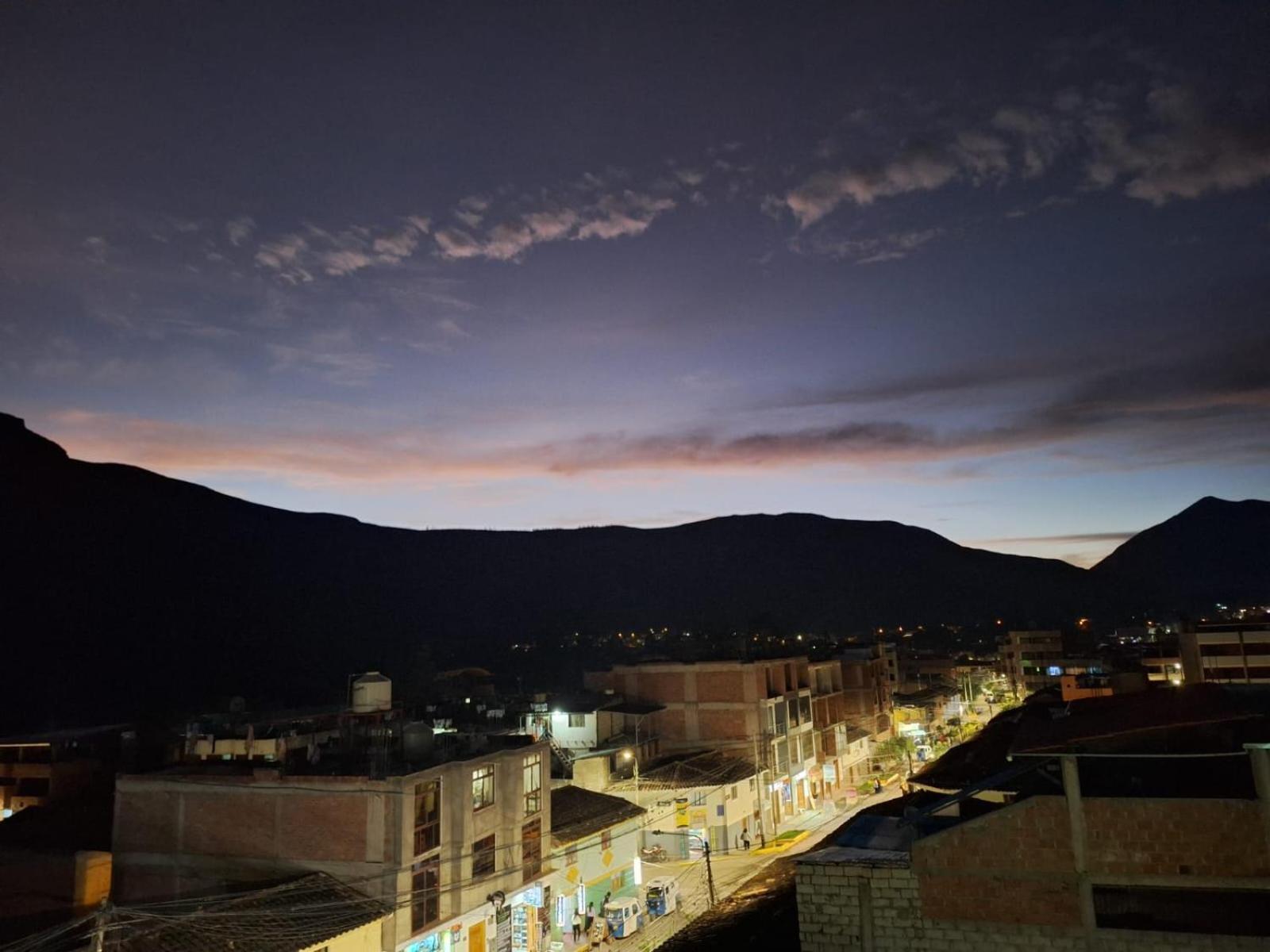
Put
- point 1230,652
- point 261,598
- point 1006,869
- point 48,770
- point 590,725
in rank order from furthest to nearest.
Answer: point 261,598 < point 1230,652 < point 590,725 < point 48,770 < point 1006,869

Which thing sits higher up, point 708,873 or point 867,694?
point 867,694

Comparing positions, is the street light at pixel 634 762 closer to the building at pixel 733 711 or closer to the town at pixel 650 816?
the town at pixel 650 816

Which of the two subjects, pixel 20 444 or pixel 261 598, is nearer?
pixel 20 444

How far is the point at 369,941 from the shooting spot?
64.8 feet

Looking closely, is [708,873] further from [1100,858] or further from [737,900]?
[1100,858]

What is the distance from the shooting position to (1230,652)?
167 feet

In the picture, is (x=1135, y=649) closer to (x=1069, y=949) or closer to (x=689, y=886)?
(x=689, y=886)

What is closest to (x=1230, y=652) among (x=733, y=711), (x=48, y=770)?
(x=733, y=711)

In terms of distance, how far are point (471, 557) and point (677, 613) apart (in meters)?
49.2

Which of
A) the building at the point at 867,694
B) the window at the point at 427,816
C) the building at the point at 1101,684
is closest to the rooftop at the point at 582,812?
the window at the point at 427,816

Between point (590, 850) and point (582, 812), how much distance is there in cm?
154

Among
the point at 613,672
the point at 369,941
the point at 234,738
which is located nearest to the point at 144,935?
the point at 369,941

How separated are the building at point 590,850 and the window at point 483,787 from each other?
3929 millimetres

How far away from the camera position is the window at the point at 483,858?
2369cm
